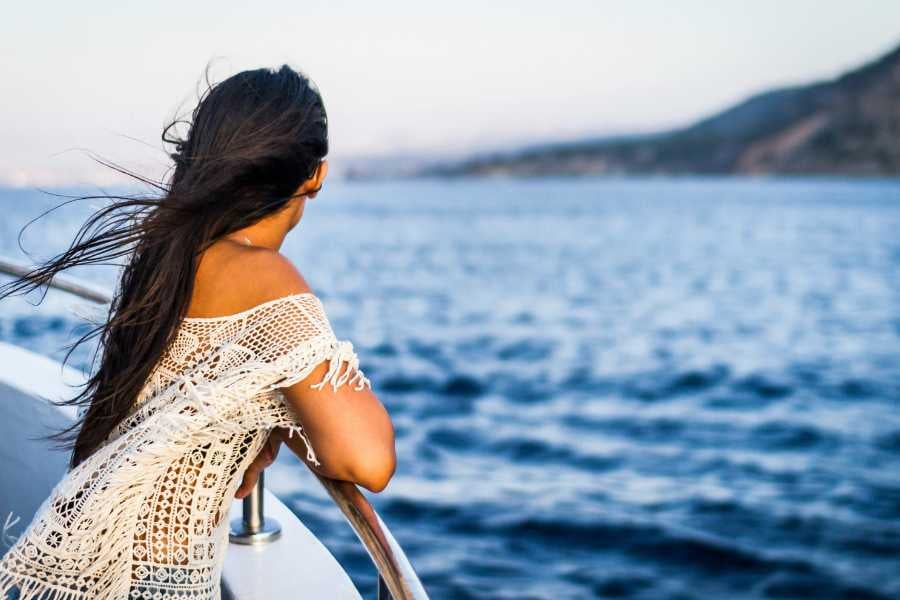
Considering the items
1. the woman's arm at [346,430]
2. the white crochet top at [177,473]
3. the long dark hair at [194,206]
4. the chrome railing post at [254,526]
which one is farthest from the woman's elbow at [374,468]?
the chrome railing post at [254,526]

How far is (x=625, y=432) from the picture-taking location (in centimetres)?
934

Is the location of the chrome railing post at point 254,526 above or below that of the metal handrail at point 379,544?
below

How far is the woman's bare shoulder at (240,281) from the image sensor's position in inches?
57.3

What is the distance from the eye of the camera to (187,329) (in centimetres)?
154

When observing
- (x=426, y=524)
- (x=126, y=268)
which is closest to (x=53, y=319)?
(x=426, y=524)

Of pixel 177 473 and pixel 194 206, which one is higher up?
pixel 194 206

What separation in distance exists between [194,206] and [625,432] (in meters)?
8.23

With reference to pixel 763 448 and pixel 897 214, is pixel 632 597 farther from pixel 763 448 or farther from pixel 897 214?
pixel 897 214

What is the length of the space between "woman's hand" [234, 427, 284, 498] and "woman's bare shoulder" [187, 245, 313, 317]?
226mm

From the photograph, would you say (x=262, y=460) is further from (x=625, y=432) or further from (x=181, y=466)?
(x=625, y=432)

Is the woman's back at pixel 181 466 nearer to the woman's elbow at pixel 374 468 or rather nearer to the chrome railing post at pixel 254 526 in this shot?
the woman's elbow at pixel 374 468

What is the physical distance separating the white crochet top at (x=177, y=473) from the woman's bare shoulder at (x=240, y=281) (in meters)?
0.02

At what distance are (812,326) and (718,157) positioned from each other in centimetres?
14095

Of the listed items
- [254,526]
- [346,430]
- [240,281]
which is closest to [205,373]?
[240,281]
